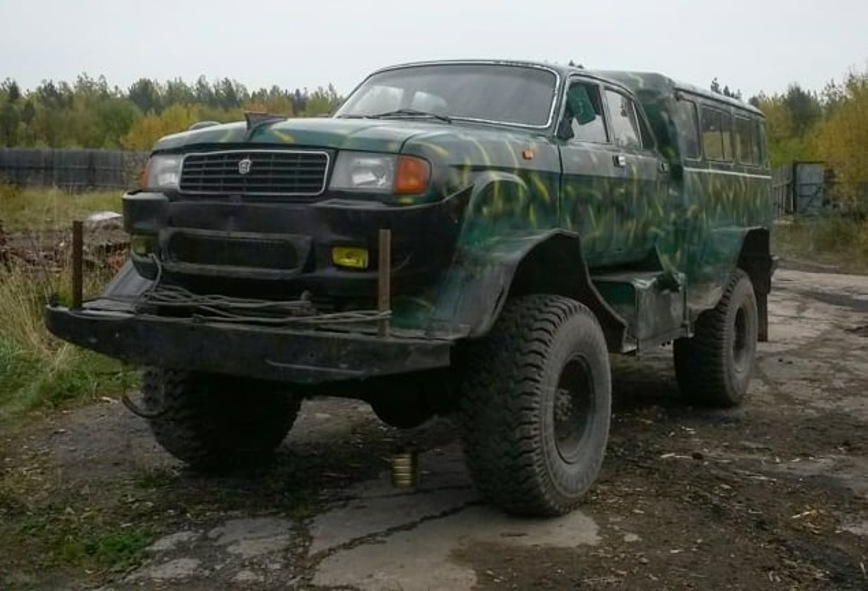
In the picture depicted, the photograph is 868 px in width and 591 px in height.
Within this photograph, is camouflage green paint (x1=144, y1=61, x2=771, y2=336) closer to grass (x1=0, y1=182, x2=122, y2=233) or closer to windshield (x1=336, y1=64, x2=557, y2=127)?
windshield (x1=336, y1=64, x2=557, y2=127)

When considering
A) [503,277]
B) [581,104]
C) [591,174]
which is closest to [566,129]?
[591,174]

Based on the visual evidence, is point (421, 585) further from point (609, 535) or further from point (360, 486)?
point (360, 486)

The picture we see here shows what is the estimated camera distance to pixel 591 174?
18.0ft

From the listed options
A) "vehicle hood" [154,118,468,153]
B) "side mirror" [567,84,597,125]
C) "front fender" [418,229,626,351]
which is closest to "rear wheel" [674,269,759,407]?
"side mirror" [567,84,597,125]

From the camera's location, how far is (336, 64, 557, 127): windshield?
5.45 m

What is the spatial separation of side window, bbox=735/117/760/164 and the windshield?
294 cm

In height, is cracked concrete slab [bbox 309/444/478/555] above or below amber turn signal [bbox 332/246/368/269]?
below

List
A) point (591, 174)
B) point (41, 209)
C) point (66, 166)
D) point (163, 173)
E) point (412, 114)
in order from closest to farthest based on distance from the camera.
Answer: point (163, 173) < point (412, 114) < point (591, 174) < point (41, 209) < point (66, 166)

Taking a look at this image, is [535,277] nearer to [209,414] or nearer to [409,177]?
[409,177]

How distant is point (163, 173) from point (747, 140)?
500 centimetres

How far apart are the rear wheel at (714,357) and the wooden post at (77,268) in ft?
13.5

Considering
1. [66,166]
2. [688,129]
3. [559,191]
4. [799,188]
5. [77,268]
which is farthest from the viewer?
[66,166]

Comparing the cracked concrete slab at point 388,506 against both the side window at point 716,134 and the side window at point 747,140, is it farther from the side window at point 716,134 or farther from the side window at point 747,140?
the side window at point 747,140

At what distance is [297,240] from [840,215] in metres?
23.9
